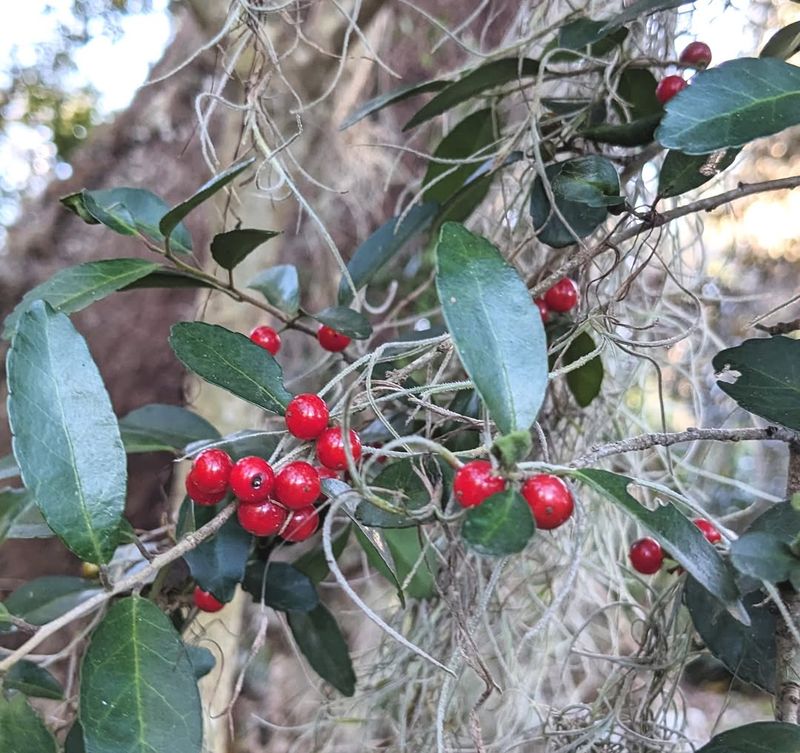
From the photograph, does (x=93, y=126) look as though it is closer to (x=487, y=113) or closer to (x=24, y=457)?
(x=487, y=113)

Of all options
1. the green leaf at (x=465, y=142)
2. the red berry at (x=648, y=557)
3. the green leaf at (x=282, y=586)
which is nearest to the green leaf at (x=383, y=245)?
the green leaf at (x=465, y=142)

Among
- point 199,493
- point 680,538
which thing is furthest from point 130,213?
point 680,538

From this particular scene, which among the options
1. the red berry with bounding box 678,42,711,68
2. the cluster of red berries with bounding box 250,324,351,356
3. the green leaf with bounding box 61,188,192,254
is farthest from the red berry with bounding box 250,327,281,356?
the red berry with bounding box 678,42,711,68

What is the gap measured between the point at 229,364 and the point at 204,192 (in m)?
0.14

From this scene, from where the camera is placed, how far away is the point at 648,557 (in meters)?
0.61

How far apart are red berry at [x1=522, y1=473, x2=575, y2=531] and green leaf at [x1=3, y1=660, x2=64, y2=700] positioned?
465 millimetres

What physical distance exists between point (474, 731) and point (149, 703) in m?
0.20

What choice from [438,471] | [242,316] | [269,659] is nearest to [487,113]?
[438,471]

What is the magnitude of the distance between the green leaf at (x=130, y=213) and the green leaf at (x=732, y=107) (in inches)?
17.8

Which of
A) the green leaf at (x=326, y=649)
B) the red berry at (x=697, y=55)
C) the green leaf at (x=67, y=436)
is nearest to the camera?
the green leaf at (x=67, y=436)

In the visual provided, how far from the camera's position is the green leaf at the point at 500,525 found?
310 mm

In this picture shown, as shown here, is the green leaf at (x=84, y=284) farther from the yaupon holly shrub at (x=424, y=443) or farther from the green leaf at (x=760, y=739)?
the green leaf at (x=760, y=739)

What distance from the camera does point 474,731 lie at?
15.9 inches

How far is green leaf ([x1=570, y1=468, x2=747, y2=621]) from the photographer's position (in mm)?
367
